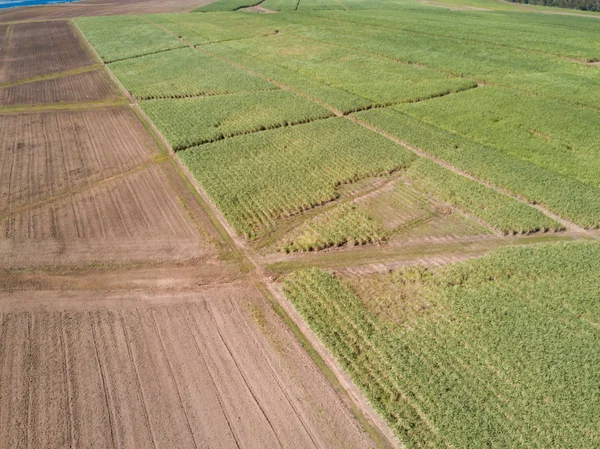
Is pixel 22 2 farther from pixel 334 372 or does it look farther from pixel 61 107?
pixel 334 372

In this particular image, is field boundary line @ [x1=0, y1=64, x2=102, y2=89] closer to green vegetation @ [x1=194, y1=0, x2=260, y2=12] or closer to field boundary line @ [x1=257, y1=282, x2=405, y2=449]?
field boundary line @ [x1=257, y1=282, x2=405, y2=449]

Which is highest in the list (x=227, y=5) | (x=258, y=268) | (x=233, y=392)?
(x=227, y=5)

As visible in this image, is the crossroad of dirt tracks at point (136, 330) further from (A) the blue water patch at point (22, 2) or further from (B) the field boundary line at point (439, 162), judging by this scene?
(A) the blue water patch at point (22, 2)

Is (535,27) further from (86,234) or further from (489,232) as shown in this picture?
(86,234)

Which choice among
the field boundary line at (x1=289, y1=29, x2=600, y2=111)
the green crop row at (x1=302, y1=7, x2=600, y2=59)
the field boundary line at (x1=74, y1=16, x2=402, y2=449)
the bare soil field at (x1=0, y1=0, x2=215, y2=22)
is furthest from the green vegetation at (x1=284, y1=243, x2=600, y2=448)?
the bare soil field at (x1=0, y1=0, x2=215, y2=22)

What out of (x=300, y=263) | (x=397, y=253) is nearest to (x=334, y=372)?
(x=300, y=263)

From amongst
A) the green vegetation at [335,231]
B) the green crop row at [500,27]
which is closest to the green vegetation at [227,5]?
the green crop row at [500,27]
